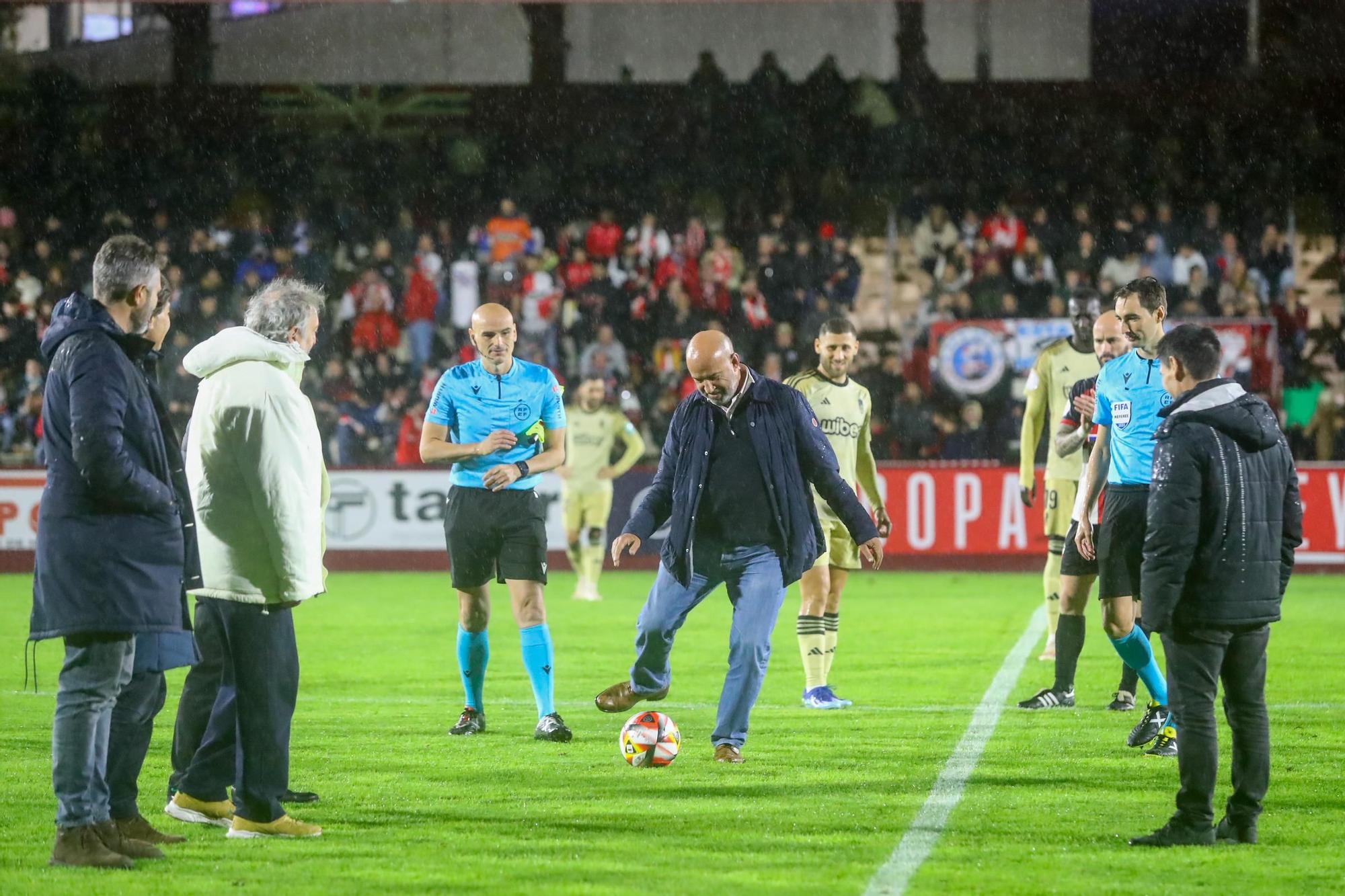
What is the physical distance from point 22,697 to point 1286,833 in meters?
7.40

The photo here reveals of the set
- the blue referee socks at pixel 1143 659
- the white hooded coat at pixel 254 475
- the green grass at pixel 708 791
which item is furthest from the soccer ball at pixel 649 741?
the blue referee socks at pixel 1143 659

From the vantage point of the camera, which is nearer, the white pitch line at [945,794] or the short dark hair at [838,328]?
the white pitch line at [945,794]

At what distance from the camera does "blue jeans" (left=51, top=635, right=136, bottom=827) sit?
587cm

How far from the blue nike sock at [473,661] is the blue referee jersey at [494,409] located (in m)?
0.79

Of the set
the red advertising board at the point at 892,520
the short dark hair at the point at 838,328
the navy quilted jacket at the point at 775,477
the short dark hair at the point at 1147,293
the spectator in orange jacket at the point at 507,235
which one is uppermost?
the spectator in orange jacket at the point at 507,235

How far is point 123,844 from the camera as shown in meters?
6.12

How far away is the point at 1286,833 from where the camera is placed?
6.59m

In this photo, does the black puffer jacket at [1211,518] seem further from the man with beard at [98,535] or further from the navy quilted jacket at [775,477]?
the man with beard at [98,535]

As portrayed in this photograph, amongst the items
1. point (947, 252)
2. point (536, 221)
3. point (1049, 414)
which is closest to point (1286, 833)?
point (1049, 414)

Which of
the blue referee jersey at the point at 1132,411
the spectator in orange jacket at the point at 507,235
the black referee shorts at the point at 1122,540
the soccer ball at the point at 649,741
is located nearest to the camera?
the soccer ball at the point at 649,741

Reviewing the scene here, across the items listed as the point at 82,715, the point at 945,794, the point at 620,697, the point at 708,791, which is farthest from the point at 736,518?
the point at 82,715

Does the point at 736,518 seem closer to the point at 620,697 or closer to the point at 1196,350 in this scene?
the point at 620,697

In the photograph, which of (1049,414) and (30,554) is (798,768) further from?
(30,554)

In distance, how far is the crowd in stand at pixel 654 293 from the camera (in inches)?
915
